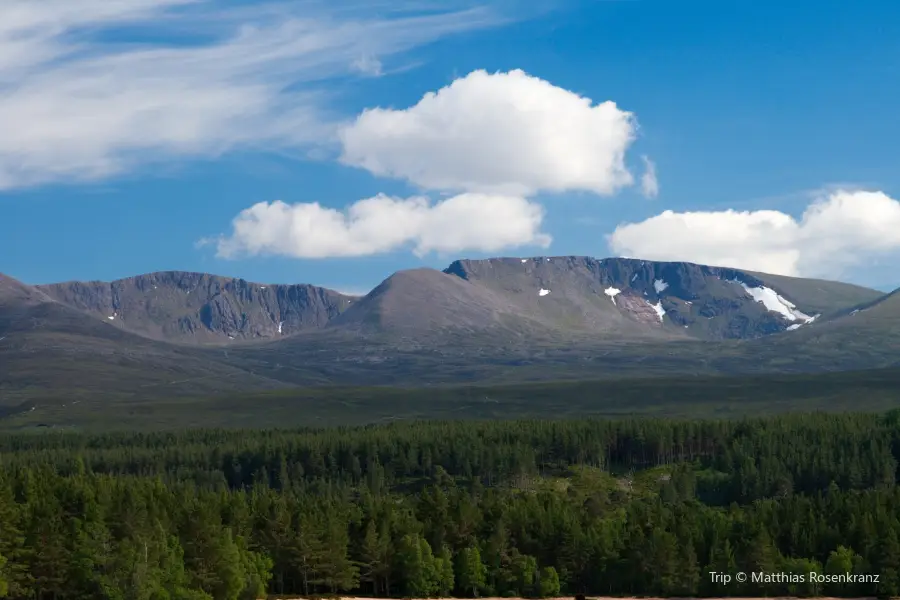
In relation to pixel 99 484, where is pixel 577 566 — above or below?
below

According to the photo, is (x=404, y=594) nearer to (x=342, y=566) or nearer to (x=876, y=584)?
(x=342, y=566)

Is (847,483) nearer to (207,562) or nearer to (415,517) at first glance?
(415,517)

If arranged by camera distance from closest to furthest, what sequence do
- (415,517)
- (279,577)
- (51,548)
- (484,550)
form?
1. (51,548)
2. (279,577)
3. (484,550)
4. (415,517)

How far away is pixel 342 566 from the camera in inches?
4518

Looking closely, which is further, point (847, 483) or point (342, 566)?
point (847, 483)

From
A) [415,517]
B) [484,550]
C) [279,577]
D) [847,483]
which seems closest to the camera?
[279,577]

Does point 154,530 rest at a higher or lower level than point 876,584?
higher

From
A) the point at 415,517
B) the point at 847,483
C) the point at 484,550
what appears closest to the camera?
the point at 484,550

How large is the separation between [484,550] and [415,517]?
11.7 meters

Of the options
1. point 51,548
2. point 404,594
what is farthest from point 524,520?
point 51,548

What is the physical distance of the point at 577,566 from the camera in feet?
416

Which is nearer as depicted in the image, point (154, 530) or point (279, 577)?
point (154, 530)

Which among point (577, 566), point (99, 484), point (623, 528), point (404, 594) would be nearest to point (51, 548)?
point (99, 484)

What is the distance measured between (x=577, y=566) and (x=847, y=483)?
8793cm
